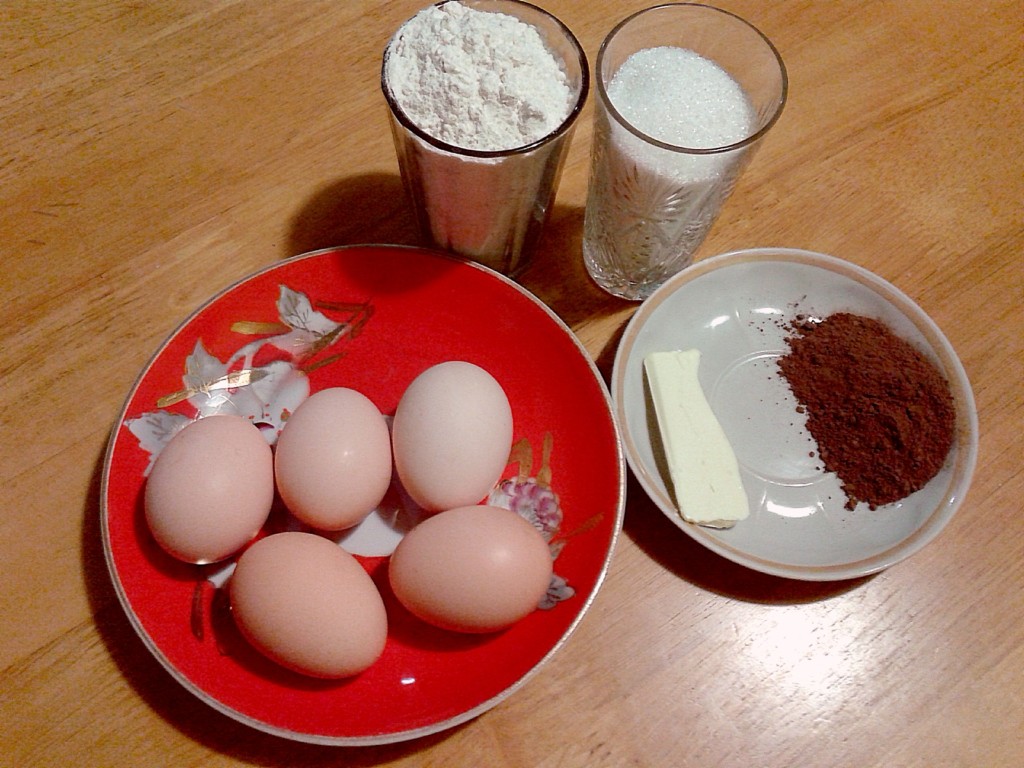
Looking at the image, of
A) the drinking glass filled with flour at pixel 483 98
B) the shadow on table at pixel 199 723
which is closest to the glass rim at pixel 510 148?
the drinking glass filled with flour at pixel 483 98

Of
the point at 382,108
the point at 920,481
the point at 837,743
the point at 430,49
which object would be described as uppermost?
the point at 430,49

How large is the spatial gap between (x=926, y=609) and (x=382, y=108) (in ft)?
2.74

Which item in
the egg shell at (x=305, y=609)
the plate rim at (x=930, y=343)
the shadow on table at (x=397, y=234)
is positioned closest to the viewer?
the egg shell at (x=305, y=609)

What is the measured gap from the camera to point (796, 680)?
678mm

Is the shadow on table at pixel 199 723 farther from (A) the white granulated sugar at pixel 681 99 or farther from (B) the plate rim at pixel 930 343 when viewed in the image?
(A) the white granulated sugar at pixel 681 99

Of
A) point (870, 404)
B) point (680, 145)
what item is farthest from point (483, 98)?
point (870, 404)

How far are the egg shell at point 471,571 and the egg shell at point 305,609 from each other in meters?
0.04

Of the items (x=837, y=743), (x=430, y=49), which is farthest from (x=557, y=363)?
(x=837, y=743)

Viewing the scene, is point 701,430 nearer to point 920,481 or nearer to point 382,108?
point 920,481

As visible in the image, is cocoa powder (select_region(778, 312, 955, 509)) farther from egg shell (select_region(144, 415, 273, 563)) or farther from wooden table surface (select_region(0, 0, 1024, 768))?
egg shell (select_region(144, 415, 273, 563))

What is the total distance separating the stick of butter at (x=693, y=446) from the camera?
0.68m

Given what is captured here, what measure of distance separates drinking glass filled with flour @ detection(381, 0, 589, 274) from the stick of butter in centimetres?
24

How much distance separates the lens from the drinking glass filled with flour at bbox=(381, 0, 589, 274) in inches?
24.3

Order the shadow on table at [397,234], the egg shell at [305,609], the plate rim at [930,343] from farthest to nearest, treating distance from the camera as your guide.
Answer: the shadow on table at [397,234] → the plate rim at [930,343] → the egg shell at [305,609]
